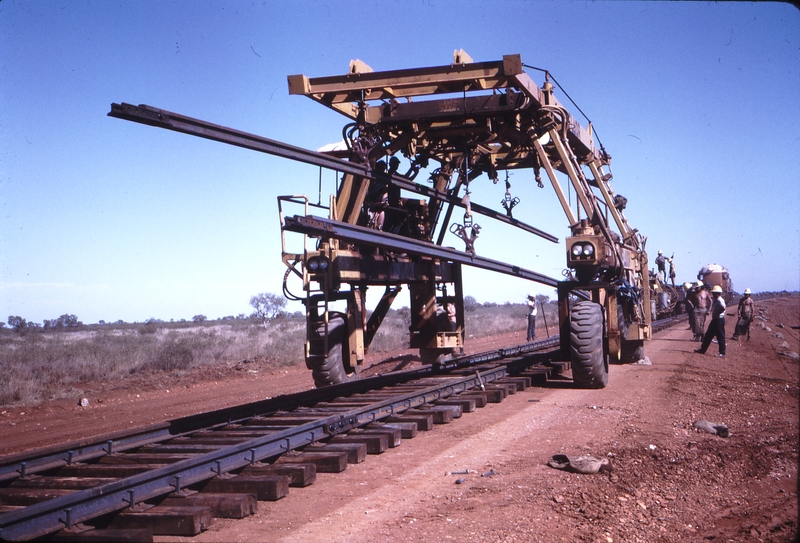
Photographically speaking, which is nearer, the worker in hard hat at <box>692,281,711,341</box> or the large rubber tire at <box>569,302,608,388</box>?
the large rubber tire at <box>569,302,608,388</box>

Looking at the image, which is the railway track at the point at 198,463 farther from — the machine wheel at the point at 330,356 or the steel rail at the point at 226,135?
the steel rail at the point at 226,135

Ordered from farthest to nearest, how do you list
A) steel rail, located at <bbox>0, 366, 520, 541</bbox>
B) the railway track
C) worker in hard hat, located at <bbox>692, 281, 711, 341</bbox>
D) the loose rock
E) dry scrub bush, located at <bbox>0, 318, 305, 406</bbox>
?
worker in hard hat, located at <bbox>692, 281, 711, 341</bbox> → dry scrub bush, located at <bbox>0, 318, 305, 406</bbox> → the loose rock → the railway track → steel rail, located at <bbox>0, 366, 520, 541</bbox>

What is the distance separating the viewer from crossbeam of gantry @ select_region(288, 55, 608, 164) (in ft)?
32.0

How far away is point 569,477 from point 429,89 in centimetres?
639

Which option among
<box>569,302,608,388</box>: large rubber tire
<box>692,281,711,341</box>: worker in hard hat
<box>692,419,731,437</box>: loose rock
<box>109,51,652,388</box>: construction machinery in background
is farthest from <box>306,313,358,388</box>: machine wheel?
<box>692,281,711,341</box>: worker in hard hat

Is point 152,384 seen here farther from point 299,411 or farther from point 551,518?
point 551,518

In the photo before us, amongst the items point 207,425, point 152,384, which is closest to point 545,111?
point 207,425

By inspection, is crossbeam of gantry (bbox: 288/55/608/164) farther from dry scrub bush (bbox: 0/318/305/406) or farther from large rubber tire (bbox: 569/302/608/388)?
dry scrub bush (bbox: 0/318/305/406)

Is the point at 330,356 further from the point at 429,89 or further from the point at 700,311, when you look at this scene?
the point at 700,311

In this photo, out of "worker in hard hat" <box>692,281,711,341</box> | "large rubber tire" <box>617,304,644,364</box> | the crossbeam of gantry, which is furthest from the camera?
"worker in hard hat" <box>692,281,711,341</box>

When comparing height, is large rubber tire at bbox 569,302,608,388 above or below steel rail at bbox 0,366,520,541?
above

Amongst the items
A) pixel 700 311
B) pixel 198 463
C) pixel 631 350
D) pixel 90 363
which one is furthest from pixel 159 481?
pixel 700 311

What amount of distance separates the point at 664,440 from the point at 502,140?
6.26 meters

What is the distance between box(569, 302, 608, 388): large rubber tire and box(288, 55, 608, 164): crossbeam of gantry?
2.93 meters
